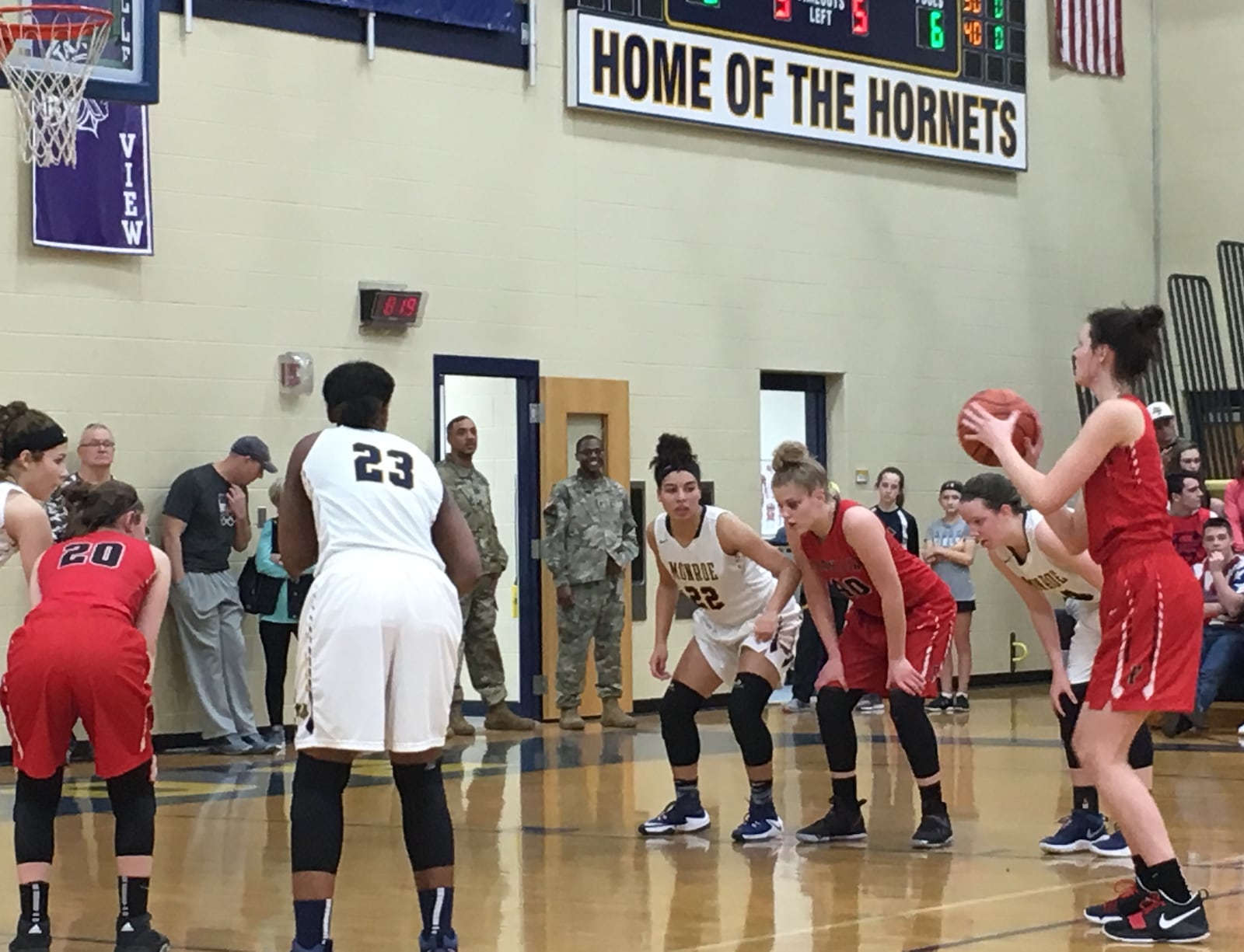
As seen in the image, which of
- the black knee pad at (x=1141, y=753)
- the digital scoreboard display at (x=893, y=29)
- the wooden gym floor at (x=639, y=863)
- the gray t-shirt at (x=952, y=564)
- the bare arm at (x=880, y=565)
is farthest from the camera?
the gray t-shirt at (x=952, y=564)

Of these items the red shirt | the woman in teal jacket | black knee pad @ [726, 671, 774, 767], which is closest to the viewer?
black knee pad @ [726, 671, 774, 767]

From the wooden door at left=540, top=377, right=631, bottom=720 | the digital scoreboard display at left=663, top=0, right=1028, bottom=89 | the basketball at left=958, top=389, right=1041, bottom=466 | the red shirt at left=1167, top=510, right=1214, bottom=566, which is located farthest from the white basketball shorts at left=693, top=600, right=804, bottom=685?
the digital scoreboard display at left=663, top=0, right=1028, bottom=89

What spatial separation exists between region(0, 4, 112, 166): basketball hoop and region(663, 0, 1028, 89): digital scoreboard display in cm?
514

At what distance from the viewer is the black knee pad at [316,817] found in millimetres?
5137

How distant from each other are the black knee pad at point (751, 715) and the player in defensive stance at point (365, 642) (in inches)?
111

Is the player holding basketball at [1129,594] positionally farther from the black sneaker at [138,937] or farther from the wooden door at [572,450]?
the wooden door at [572,450]

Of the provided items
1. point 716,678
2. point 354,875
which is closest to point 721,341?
point 716,678

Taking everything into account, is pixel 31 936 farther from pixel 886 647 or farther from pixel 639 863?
pixel 886 647

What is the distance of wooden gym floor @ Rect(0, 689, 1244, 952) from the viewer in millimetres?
5973

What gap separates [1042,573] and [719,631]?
4.77ft

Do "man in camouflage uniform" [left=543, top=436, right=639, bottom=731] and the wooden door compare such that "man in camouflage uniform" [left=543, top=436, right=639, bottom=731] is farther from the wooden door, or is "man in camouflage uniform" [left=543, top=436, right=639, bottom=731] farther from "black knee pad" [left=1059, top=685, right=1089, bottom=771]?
"black knee pad" [left=1059, top=685, right=1089, bottom=771]

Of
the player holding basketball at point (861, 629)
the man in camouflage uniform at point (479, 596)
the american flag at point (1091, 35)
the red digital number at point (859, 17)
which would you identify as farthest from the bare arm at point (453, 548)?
the american flag at point (1091, 35)

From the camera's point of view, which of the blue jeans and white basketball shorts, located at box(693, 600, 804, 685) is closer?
white basketball shorts, located at box(693, 600, 804, 685)

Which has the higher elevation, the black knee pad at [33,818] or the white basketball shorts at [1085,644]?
the white basketball shorts at [1085,644]
